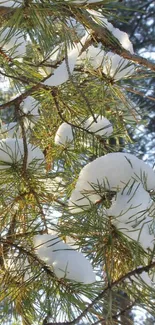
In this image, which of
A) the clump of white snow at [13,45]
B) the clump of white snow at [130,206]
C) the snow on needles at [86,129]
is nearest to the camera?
the clump of white snow at [130,206]

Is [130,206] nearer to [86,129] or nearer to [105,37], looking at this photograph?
[105,37]

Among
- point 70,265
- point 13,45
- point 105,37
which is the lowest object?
point 70,265

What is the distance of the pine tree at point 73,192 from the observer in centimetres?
61

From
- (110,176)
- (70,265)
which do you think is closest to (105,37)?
(110,176)

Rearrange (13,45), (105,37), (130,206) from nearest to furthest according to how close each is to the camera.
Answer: (130,206)
(105,37)
(13,45)

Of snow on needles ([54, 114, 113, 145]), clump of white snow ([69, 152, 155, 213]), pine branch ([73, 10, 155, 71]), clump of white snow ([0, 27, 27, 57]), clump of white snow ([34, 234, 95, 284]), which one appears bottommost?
clump of white snow ([34, 234, 95, 284])

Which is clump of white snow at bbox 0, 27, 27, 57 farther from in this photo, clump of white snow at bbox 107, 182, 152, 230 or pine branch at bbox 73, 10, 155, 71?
clump of white snow at bbox 107, 182, 152, 230

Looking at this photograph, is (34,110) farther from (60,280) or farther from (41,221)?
(60,280)

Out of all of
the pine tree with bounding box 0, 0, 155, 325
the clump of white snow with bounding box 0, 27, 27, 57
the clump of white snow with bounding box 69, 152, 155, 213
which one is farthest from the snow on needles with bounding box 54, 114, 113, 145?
the clump of white snow with bounding box 69, 152, 155, 213

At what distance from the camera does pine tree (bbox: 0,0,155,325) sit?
612 mm

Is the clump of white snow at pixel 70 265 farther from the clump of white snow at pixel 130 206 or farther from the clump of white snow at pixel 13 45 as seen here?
the clump of white snow at pixel 13 45

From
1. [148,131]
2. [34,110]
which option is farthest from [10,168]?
[148,131]

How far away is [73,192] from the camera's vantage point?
2.12ft

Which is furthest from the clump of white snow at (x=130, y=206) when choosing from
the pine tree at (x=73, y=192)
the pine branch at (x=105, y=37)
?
the pine branch at (x=105, y=37)
